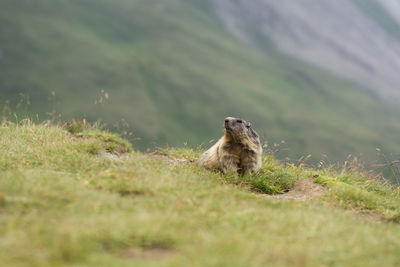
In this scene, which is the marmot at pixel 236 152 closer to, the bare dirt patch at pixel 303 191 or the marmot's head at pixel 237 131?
the marmot's head at pixel 237 131

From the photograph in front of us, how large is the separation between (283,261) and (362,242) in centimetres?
176

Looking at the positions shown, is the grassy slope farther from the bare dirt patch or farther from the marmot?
the marmot

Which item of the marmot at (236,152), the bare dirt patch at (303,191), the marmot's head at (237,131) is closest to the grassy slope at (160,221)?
the bare dirt patch at (303,191)

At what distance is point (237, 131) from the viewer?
1174 cm

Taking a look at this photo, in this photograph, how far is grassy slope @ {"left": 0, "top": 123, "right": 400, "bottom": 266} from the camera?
519 centimetres

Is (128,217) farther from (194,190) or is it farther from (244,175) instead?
(244,175)

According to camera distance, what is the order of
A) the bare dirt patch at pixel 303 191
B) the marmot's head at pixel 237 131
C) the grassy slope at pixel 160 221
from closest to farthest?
the grassy slope at pixel 160 221
the bare dirt patch at pixel 303 191
the marmot's head at pixel 237 131

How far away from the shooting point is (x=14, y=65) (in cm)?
19975

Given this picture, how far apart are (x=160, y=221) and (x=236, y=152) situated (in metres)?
5.90

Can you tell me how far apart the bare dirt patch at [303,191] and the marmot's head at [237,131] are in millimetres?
1695

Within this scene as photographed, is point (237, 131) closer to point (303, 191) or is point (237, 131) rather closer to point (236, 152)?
point (236, 152)

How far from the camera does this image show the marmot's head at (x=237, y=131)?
1162 centimetres

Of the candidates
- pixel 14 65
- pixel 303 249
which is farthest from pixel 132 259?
pixel 14 65

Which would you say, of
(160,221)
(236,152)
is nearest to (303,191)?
(236,152)
